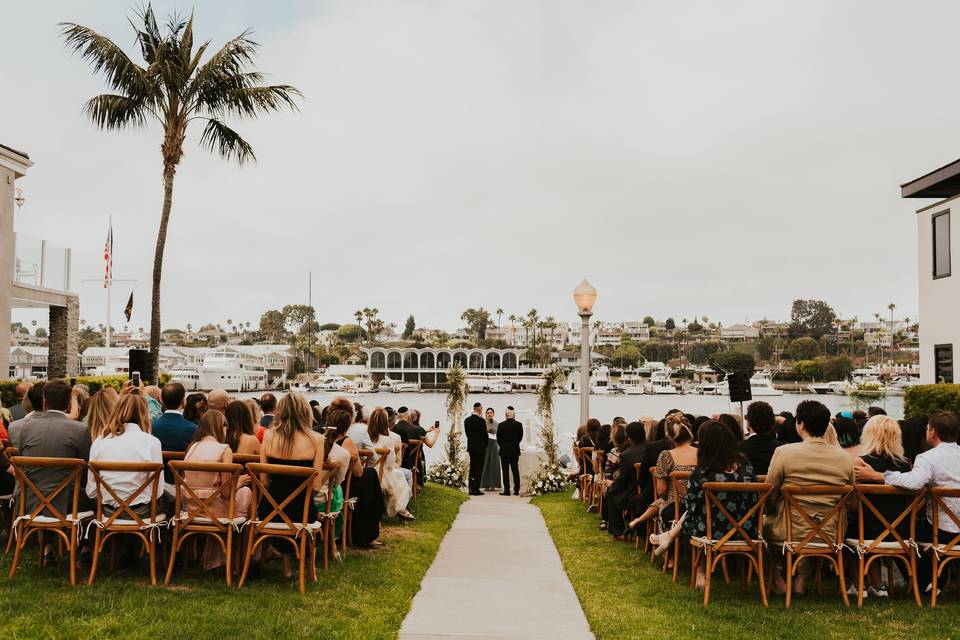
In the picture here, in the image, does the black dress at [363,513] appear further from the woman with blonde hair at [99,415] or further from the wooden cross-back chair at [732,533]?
the wooden cross-back chair at [732,533]

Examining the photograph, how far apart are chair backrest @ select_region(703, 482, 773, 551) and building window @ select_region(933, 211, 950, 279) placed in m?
13.1

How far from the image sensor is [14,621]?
4.41 m

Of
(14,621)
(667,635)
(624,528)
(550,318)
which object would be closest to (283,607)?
(14,621)

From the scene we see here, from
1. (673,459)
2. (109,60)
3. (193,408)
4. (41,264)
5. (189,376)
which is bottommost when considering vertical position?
(189,376)

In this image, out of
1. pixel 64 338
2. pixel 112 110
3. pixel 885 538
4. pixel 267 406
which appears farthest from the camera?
pixel 64 338

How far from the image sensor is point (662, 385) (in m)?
132

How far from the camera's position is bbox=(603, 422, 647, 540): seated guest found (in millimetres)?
8055

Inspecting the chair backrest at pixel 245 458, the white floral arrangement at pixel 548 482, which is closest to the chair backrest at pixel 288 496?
the chair backrest at pixel 245 458

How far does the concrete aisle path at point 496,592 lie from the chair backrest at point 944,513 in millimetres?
2646

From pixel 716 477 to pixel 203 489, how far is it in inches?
155

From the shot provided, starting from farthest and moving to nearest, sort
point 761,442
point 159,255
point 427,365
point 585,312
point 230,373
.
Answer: point 427,365
point 230,373
point 159,255
point 585,312
point 761,442

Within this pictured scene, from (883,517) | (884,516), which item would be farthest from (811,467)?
(884,516)

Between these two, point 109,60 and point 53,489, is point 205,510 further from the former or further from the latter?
point 109,60

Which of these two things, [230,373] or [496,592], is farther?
[230,373]
